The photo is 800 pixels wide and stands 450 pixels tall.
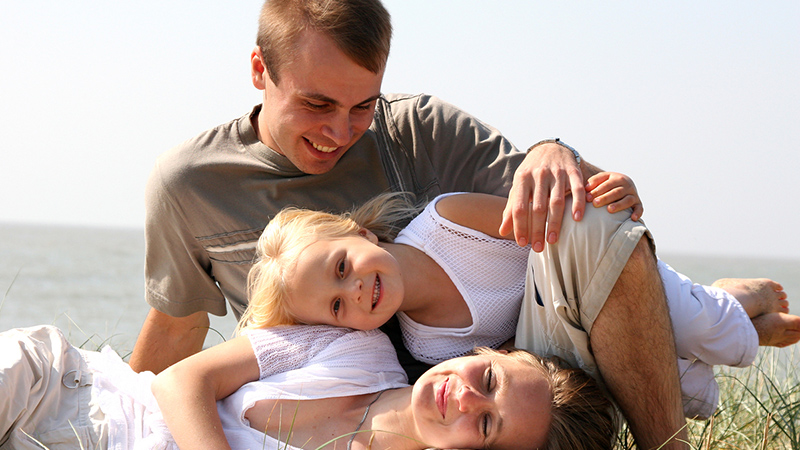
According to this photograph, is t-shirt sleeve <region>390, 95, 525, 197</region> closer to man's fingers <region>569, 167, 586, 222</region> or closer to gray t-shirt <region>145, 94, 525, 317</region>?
gray t-shirt <region>145, 94, 525, 317</region>

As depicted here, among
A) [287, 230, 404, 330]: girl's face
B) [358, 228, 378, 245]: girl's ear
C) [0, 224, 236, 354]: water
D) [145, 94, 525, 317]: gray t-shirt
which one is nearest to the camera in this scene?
[287, 230, 404, 330]: girl's face

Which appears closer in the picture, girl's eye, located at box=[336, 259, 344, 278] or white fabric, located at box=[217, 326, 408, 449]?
white fabric, located at box=[217, 326, 408, 449]

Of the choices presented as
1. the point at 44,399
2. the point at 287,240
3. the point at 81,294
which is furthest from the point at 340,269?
the point at 81,294

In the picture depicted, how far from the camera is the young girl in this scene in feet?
8.66

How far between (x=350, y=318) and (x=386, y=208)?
→ 65cm

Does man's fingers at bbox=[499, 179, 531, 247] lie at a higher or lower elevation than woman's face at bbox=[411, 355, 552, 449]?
higher

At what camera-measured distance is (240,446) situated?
2.37 meters

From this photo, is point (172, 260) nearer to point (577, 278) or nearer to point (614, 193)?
point (577, 278)

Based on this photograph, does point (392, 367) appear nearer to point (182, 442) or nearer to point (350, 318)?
point (350, 318)

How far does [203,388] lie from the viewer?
2.37m

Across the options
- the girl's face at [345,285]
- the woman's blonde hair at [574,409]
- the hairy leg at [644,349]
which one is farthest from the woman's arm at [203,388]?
the hairy leg at [644,349]

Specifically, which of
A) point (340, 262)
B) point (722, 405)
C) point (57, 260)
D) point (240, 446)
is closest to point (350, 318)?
point (340, 262)

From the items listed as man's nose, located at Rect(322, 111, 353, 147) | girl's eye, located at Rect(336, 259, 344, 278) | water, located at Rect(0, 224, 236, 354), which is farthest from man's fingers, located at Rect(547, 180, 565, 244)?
water, located at Rect(0, 224, 236, 354)

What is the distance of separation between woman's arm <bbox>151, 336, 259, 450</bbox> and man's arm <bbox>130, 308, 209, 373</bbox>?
1094 millimetres
